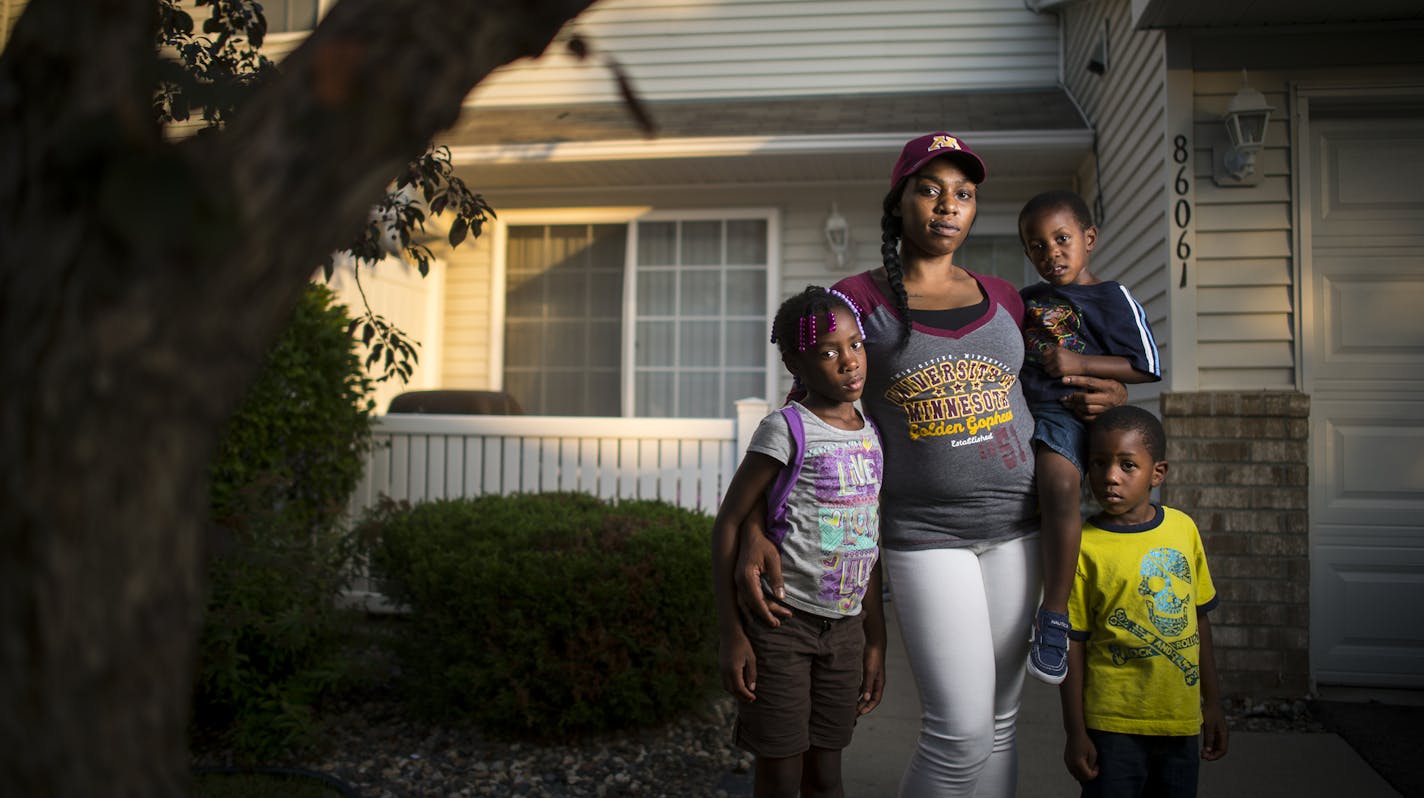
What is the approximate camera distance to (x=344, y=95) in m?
0.81

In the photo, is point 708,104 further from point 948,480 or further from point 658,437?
point 948,480

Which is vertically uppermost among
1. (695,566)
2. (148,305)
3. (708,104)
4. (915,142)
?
(708,104)

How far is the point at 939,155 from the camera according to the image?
236cm

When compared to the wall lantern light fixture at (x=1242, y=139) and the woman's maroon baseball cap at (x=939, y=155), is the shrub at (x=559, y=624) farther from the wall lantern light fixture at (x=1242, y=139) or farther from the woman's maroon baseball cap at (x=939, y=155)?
the wall lantern light fixture at (x=1242, y=139)

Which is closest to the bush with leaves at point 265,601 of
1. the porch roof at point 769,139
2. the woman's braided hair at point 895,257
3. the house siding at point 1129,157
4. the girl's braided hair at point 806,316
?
the girl's braided hair at point 806,316

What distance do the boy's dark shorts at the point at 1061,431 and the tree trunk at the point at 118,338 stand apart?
191 cm

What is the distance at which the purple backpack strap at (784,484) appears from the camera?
2.23 m

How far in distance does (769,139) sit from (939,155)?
15.0ft

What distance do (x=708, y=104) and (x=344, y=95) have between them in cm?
722

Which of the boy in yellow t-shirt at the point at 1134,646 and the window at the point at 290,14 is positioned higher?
the window at the point at 290,14

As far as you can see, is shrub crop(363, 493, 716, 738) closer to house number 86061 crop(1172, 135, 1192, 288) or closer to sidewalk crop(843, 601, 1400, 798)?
sidewalk crop(843, 601, 1400, 798)

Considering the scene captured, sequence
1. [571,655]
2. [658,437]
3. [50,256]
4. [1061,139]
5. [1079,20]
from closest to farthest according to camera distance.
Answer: [50,256], [571,655], [658,437], [1061,139], [1079,20]

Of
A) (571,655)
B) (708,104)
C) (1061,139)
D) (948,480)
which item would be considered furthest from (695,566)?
(708,104)

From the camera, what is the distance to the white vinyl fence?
5.55 m
